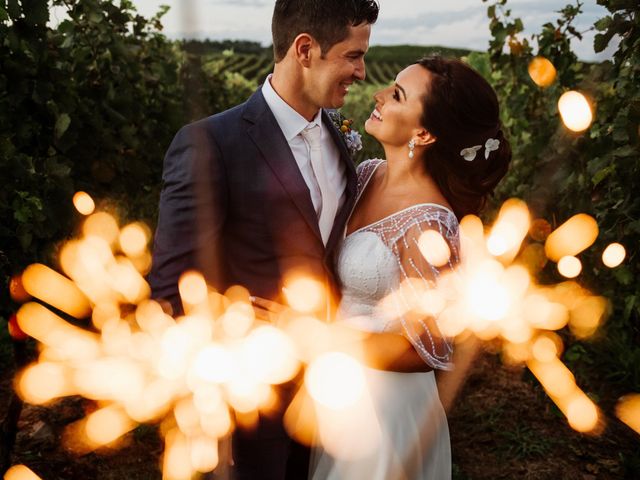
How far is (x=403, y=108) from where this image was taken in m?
2.75

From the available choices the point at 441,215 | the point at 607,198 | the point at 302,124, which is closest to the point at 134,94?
the point at 302,124

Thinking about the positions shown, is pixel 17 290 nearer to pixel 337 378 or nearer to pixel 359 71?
pixel 337 378

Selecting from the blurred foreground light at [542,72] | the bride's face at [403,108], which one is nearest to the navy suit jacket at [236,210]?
the bride's face at [403,108]

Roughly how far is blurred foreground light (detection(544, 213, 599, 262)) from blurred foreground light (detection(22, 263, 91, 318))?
293 cm

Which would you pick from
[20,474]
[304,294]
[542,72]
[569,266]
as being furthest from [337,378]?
[542,72]

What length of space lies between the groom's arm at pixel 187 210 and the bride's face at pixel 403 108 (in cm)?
90

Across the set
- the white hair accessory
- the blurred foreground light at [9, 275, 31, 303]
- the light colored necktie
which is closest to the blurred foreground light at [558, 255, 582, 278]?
the white hair accessory

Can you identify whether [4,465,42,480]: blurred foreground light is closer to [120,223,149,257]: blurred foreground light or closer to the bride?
the bride

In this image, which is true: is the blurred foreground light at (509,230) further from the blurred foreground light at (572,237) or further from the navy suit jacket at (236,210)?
the navy suit jacket at (236,210)

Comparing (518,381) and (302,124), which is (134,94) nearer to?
(302,124)

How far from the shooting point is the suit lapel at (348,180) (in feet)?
8.57

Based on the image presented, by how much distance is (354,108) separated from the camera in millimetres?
13594

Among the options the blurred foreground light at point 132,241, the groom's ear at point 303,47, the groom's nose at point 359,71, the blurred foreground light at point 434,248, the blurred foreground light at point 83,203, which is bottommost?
the blurred foreground light at point 132,241

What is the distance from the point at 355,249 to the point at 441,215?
1.29 ft
